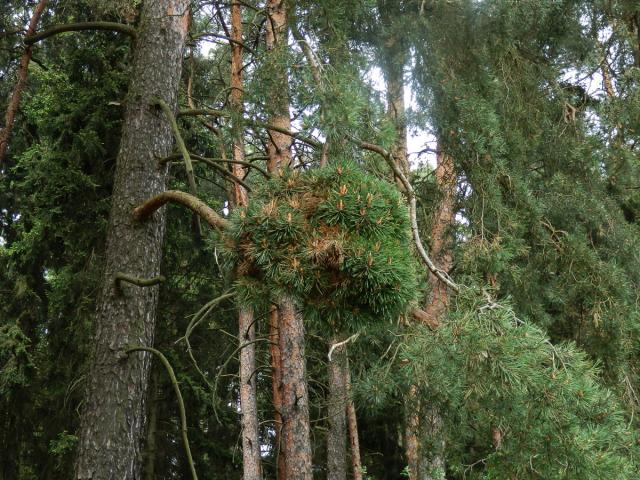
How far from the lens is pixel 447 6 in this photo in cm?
628

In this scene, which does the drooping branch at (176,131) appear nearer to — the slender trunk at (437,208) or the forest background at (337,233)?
the forest background at (337,233)

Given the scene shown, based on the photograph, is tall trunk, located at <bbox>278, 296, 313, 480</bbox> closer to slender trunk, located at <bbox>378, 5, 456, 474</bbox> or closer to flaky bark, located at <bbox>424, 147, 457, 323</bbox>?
slender trunk, located at <bbox>378, 5, 456, 474</bbox>

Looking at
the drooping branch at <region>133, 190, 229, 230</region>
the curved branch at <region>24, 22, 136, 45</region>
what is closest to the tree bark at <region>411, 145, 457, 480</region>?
the drooping branch at <region>133, 190, 229, 230</region>

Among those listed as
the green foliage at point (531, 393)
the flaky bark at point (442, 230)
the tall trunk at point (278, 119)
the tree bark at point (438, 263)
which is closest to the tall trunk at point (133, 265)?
the tall trunk at point (278, 119)

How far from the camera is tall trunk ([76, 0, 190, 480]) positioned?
313 centimetres

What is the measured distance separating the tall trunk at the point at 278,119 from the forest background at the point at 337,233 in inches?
1.4

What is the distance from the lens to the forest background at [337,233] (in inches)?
113

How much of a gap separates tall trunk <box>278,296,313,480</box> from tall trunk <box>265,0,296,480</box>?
42mm

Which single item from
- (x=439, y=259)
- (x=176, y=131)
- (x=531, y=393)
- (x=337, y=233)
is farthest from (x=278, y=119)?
(x=337, y=233)

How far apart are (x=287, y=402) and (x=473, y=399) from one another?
289 cm

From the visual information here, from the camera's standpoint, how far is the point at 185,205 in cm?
320

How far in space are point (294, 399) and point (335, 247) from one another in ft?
15.5

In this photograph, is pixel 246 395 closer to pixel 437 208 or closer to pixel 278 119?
pixel 437 208

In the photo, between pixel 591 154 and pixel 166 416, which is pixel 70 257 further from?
pixel 591 154
